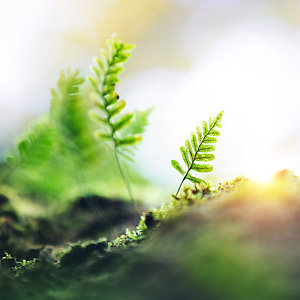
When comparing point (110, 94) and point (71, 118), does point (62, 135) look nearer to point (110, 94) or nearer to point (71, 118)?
point (71, 118)

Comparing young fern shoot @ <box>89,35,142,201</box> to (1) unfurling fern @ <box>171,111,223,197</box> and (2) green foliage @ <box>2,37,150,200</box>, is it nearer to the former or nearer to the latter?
(2) green foliage @ <box>2,37,150,200</box>

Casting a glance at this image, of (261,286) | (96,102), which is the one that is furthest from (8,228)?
(261,286)

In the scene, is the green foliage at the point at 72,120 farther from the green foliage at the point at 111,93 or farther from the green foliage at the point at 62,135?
the green foliage at the point at 111,93

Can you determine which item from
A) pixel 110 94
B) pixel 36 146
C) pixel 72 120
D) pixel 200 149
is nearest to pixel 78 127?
pixel 72 120

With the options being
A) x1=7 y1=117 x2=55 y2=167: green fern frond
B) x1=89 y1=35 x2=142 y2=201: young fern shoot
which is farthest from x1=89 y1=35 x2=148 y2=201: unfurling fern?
x1=7 y1=117 x2=55 y2=167: green fern frond

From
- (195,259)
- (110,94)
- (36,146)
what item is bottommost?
(195,259)

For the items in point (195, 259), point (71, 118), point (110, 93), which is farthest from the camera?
point (71, 118)

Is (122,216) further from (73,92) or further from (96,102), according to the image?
(96,102)
